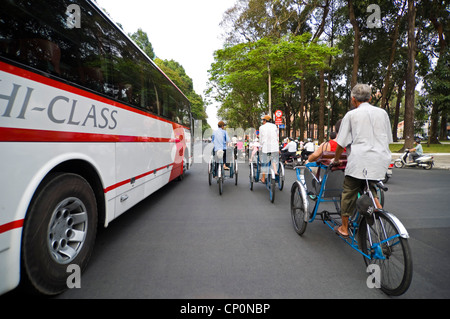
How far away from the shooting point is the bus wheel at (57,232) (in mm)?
1848

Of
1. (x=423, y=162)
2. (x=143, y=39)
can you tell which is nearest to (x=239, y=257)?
(x=423, y=162)

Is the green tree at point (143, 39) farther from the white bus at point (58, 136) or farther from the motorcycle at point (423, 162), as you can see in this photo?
the white bus at point (58, 136)

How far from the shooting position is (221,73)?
789 inches

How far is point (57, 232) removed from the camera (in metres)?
2.16

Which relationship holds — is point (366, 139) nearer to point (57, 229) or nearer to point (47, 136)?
point (47, 136)

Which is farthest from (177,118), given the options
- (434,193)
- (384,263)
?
(434,193)

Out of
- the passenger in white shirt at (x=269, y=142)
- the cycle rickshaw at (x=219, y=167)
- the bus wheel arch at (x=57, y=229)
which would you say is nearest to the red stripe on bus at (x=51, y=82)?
the bus wheel arch at (x=57, y=229)

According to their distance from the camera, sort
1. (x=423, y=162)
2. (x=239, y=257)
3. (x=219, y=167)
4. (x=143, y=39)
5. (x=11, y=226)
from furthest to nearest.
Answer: (x=143, y=39) < (x=423, y=162) < (x=219, y=167) < (x=239, y=257) < (x=11, y=226)

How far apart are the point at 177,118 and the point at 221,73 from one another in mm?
13417

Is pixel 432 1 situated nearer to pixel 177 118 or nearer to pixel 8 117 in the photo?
pixel 177 118

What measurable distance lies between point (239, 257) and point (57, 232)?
1.85 metres

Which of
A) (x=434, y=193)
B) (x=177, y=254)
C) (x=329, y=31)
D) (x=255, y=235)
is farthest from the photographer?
(x=329, y=31)

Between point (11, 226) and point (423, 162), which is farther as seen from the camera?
point (423, 162)

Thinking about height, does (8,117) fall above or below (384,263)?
above
